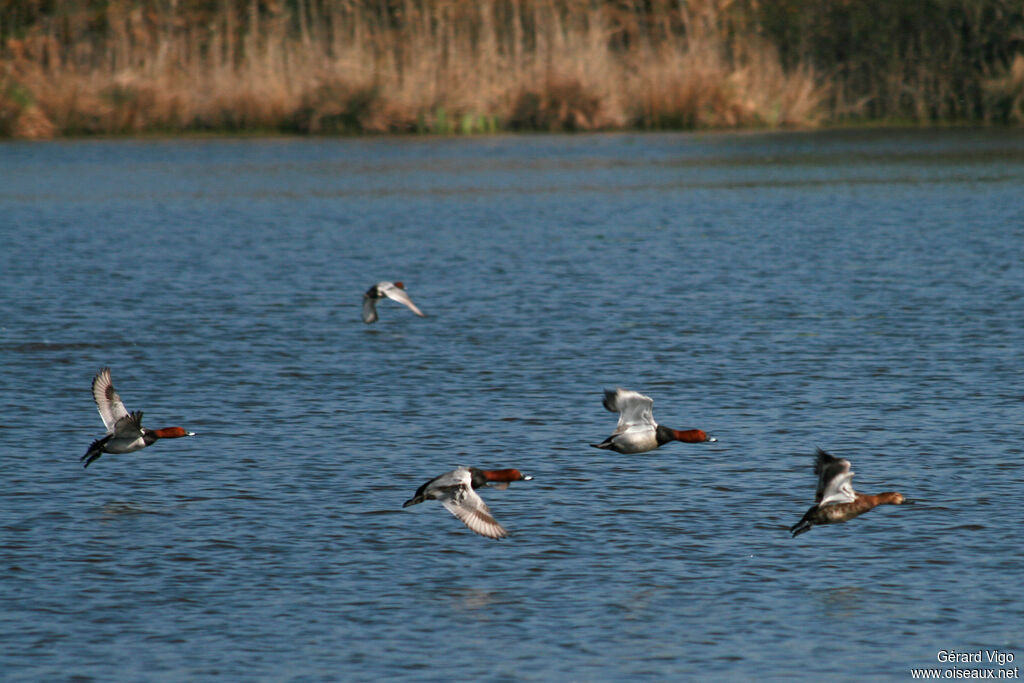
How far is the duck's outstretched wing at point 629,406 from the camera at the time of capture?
9.47 meters

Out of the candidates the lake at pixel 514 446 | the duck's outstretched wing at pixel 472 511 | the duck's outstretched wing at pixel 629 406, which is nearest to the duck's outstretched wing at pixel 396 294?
the lake at pixel 514 446

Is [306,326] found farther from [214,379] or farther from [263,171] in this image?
[263,171]

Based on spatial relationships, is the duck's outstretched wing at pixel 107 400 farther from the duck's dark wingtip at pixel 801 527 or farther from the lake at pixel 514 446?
the duck's dark wingtip at pixel 801 527

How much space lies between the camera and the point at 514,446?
10.9 meters

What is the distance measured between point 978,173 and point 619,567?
24523 millimetres

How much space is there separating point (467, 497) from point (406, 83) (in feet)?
98.7

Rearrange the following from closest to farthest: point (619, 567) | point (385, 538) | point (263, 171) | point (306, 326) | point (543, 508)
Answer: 1. point (619, 567)
2. point (385, 538)
3. point (543, 508)
4. point (306, 326)
5. point (263, 171)

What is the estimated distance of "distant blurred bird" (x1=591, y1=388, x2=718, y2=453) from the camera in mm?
9477

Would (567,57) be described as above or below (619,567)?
above

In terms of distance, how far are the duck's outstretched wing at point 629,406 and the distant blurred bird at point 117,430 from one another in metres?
2.37

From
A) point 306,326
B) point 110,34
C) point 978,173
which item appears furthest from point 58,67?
point 306,326

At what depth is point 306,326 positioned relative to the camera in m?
16.3

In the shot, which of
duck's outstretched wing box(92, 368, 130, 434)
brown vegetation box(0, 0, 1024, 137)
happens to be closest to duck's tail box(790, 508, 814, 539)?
duck's outstretched wing box(92, 368, 130, 434)

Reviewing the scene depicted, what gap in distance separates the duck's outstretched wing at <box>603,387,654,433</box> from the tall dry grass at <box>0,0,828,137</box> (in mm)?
28054
